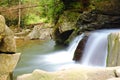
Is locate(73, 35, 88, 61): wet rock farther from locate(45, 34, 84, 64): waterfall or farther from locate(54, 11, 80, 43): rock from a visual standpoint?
locate(54, 11, 80, 43): rock

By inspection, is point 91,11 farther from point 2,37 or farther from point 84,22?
point 2,37

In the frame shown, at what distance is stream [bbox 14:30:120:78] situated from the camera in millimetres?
9227

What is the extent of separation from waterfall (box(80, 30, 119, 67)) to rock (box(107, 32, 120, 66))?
206cm

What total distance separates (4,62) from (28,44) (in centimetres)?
866

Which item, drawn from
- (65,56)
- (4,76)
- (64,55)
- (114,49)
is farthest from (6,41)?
(64,55)

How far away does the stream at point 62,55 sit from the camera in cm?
923

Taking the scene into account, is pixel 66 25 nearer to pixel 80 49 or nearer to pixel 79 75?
pixel 80 49

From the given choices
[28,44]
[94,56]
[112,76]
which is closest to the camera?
[112,76]

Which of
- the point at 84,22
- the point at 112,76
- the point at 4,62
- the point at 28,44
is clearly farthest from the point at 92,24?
the point at 112,76

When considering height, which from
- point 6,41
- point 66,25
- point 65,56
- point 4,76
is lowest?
point 65,56

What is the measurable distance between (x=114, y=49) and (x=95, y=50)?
3.00 meters

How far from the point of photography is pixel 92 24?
11.6m

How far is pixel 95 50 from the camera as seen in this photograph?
9438mm

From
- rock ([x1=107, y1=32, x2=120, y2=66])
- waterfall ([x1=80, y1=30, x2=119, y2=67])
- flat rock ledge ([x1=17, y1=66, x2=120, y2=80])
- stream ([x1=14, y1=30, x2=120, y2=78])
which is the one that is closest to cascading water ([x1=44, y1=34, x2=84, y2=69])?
stream ([x1=14, y1=30, x2=120, y2=78])
